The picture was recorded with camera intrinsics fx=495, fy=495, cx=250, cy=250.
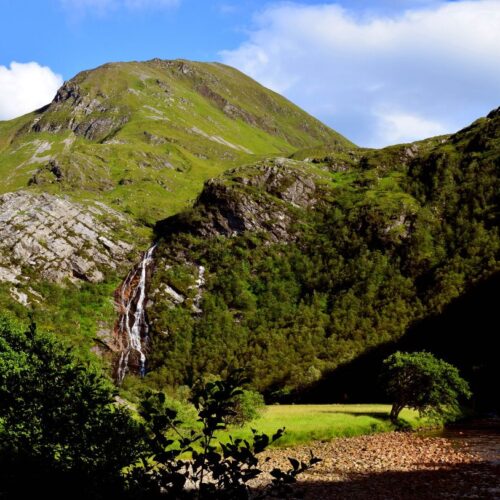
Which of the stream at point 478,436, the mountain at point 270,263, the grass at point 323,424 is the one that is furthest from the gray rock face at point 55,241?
the stream at point 478,436

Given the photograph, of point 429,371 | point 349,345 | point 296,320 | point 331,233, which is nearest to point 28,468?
point 429,371

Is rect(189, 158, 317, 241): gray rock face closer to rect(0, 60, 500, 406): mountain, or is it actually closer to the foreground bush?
rect(0, 60, 500, 406): mountain

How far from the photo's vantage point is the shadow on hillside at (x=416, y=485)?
1070 inches

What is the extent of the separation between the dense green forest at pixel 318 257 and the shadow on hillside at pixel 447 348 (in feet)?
7.37

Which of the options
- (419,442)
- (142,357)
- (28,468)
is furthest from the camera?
(142,357)

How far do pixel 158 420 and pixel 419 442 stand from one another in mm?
42110

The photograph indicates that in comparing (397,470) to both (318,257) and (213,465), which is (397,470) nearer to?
(213,465)

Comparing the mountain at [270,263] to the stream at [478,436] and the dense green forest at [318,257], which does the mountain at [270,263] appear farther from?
the stream at [478,436]

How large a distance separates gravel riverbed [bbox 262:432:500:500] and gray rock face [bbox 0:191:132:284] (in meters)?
88.3

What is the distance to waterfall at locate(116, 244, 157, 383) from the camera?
322 feet

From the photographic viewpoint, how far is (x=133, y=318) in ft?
349

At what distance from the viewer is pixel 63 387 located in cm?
1036

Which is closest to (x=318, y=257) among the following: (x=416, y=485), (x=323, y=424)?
(x=323, y=424)

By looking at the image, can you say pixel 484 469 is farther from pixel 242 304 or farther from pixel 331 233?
pixel 331 233
